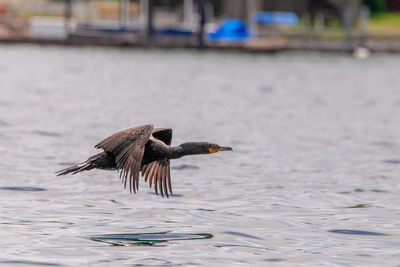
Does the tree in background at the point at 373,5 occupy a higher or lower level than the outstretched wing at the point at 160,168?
lower

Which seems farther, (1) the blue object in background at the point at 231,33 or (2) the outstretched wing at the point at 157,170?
(1) the blue object in background at the point at 231,33

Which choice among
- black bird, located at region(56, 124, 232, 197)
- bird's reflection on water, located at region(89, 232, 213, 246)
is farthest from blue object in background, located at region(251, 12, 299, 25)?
bird's reflection on water, located at region(89, 232, 213, 246)

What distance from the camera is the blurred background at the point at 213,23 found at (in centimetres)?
8769

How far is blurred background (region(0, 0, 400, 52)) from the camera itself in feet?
288

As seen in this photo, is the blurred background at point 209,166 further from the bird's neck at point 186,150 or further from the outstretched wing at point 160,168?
the bird's neck at point 186,150

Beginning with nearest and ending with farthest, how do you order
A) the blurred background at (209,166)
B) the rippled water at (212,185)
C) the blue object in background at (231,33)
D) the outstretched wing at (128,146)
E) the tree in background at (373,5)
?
the rippled water at (212,185)
the blurred background at (209,166)
the outstretched wing at (128,146)
the blue object in background at (231,33)
the tree in background at (373,5)

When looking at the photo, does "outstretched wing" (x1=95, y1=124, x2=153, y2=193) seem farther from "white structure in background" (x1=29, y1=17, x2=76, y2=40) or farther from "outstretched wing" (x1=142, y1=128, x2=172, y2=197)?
"white structure in background" (x1=29, y1=17, x2=76, y2=40)

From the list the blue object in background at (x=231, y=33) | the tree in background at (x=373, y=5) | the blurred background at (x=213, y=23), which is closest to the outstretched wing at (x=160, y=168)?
the blurred background at (x=213, y=23)

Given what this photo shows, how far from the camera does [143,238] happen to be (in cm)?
1249

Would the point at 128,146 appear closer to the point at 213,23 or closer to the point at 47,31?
the point at 47,31

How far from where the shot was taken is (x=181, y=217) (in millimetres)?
14086

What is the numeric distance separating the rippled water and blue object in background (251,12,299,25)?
5344 cm

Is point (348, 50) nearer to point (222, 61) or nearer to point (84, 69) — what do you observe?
point (222, 61)

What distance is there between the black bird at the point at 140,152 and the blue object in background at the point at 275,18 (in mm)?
86086
